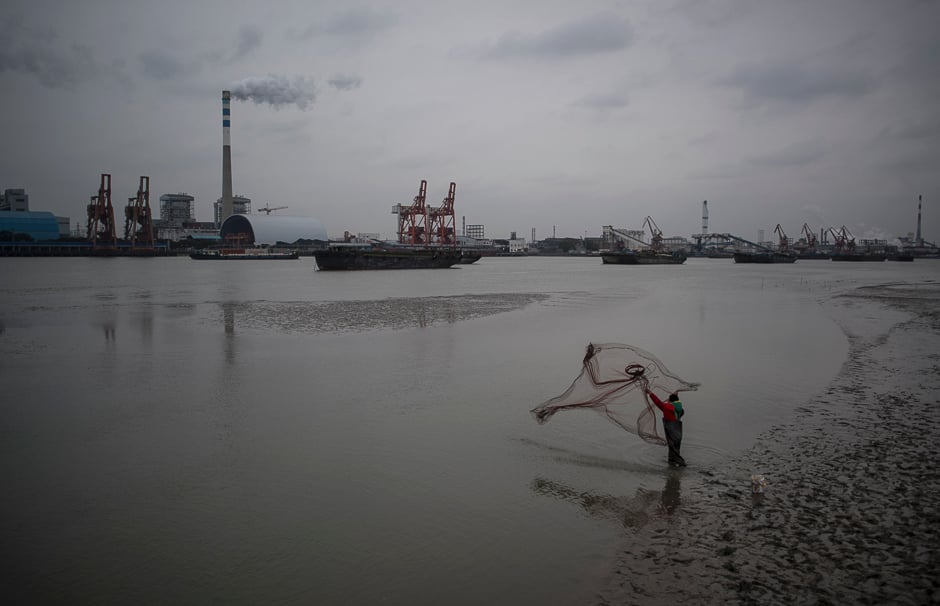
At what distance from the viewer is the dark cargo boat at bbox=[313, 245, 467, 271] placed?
61.8m

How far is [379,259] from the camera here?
64.5 m

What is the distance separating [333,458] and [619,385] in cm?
360

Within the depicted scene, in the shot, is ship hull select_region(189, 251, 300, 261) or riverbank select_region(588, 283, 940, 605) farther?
ship hull select_region(189, 251, 300, 261)

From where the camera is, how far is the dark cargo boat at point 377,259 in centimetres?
6184

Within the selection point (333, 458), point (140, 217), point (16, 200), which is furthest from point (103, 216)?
point (333, 458)

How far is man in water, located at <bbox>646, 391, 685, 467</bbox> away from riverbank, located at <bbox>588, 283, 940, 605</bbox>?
0.63 ft

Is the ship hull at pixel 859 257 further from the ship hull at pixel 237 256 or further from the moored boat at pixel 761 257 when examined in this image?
the ship hull at pixel 237 256

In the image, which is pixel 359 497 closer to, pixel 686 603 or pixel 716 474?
pixel 686 603

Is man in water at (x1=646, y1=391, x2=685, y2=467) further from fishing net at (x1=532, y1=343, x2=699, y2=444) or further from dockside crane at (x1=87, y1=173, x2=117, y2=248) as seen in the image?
dockside crane at (x1=87, y1=173, x2=117, y2=248)

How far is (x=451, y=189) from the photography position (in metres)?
97.2

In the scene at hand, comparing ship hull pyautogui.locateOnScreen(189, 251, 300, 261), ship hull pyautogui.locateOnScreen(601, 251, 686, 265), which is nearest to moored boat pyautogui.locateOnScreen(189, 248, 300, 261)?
ship hull pyautogui.locateOnScreen(189, 251, 300, 261)

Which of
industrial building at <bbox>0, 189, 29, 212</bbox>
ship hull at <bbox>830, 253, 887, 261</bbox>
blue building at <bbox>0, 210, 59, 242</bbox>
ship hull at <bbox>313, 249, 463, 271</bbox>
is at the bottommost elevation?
ship hull at <bbox>313, 249, 463, 271</bbox>

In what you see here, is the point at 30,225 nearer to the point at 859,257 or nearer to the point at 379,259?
the point at 379,259

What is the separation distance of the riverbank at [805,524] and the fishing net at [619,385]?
2.76ft
